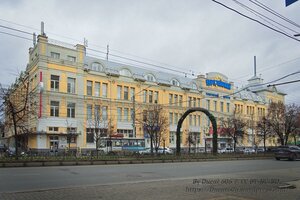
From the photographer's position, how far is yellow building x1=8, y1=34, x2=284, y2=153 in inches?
2013

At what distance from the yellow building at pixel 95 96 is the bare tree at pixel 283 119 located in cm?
1896

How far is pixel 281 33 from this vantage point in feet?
45.9

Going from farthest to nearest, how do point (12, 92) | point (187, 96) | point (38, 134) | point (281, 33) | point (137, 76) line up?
1. point (187, 96)
2. point (137, 76)
3. point (38, 134)
4. point (12, 92)
5. point (281, 33)

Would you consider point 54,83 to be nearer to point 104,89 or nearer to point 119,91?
point 104,89

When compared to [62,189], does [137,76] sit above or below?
above

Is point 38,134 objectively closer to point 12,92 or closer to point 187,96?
point 12,92

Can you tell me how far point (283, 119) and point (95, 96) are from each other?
31.9 metres

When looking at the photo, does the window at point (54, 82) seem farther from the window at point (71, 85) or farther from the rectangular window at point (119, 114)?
the rectangular window at point (119, 114)

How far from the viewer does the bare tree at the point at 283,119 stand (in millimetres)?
53500

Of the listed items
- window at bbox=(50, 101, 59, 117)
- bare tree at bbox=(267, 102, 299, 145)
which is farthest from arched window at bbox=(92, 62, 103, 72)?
bare tree at bbox=(267, 102, 299, 145)

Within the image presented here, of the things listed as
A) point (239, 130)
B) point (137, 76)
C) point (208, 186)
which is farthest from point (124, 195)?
point (137, 76)

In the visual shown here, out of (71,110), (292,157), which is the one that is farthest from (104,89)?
(292,157)

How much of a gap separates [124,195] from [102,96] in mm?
49204

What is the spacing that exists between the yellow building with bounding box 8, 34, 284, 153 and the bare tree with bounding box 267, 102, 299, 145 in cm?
1896
